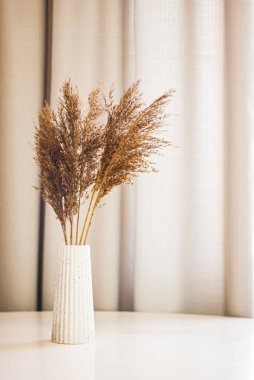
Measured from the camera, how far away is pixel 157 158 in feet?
5.34

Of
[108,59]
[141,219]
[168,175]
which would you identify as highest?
[108,59]

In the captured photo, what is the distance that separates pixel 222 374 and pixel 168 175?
76 centimetres

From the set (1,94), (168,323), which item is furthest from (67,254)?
(1,94)

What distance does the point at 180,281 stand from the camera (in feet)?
5.26

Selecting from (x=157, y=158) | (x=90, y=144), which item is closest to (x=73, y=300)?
(x=90, y=144)

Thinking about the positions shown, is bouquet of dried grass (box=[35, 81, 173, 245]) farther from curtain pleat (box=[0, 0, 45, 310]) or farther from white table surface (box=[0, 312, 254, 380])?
curtain pleat (box=[0, 0, 45, 310])

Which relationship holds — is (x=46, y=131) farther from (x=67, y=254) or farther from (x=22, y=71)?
(x=22, y=71)

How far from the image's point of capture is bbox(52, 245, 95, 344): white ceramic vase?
116 centimetres

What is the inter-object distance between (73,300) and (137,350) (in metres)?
0.17

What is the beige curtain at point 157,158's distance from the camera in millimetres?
1563

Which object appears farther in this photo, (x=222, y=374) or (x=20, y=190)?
(x=20, y=190)

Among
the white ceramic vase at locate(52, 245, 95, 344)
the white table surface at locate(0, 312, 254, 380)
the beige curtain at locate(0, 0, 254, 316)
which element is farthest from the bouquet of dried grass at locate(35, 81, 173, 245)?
the beige curtain at locate(0, 0, 254, 316)

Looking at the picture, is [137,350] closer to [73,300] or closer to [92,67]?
[73,300]

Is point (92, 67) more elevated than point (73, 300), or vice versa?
point (92, 67)
